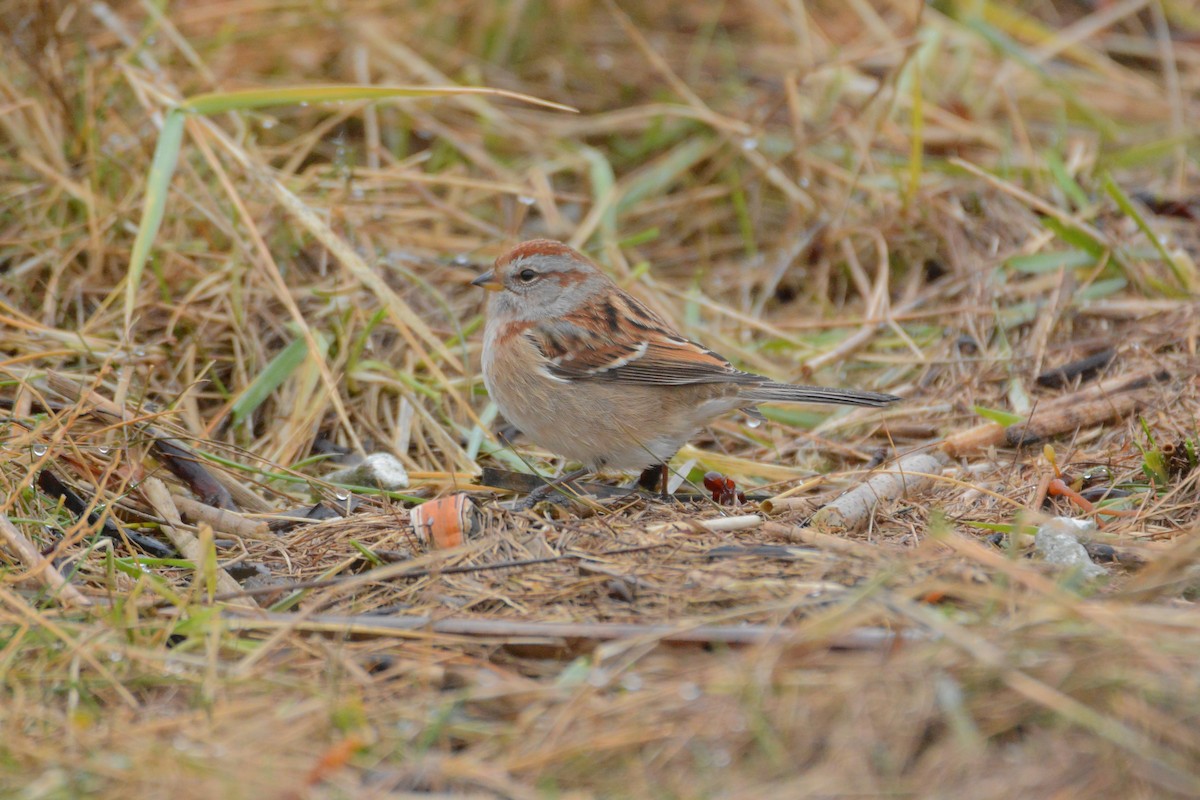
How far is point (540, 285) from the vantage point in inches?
192

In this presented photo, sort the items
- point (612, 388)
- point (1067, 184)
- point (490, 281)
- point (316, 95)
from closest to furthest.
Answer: point (612, 388)
point (316, 95)
point (490, 281)
point (1067, 184)

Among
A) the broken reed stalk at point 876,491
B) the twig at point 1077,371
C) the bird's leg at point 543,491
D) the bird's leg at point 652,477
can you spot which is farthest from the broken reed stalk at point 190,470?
the twig at point 1077,371

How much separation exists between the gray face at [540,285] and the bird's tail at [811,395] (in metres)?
0.90

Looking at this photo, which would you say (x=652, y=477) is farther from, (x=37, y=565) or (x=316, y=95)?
(x=37, y=565)

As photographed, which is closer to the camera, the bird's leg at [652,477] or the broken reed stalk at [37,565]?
the broken reed stalk at [37,565]

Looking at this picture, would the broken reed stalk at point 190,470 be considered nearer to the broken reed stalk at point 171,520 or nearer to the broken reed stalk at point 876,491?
the broken reed stalk at point 171,520

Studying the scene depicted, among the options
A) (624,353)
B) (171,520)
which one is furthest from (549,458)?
(171,520)

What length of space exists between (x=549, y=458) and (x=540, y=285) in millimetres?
736

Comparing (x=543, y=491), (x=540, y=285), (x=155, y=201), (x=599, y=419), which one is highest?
(x=155, y=201)

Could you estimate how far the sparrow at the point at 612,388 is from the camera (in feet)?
14.5

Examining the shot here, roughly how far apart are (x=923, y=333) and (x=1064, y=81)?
9.45 ft

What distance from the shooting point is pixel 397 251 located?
5.82m

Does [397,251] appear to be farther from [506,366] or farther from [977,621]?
[977,621]

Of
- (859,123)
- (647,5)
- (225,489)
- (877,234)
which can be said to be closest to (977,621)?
(225,489)
